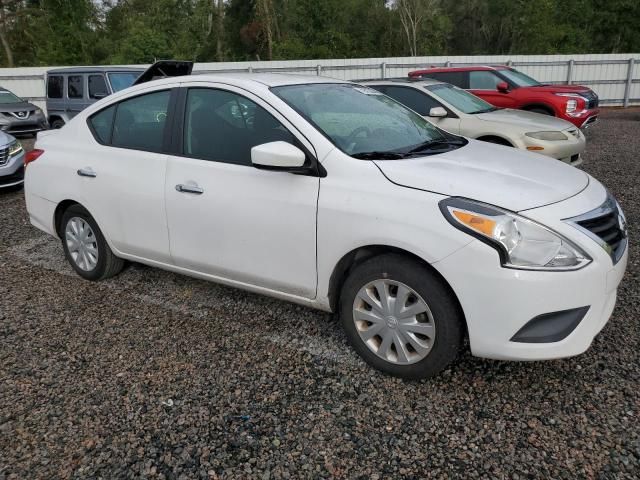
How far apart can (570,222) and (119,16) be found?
143 feet

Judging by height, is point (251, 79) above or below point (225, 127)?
above

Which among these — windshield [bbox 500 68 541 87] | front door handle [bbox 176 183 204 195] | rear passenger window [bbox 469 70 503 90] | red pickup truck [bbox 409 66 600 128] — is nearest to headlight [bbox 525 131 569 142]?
red pickup truck [bbox 409 66 600 128]

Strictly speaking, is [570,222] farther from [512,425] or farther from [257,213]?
[257,213]

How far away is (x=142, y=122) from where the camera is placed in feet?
12.5

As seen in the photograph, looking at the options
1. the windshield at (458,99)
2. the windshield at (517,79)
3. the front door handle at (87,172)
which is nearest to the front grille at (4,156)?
the front door handle at (87,172)

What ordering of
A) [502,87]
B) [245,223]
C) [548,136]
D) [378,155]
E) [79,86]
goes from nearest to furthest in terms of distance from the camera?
1. [378,155]
2. [245,223]
3. [548,136]
4. [502,87]
5. [79,86]

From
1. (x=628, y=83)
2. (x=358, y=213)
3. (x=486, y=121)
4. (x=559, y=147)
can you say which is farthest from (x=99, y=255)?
(x=628, y=83)

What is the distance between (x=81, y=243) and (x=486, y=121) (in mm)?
5554

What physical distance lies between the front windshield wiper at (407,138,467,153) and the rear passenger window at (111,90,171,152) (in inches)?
68.9

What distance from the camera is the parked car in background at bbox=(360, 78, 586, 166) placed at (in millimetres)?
7078

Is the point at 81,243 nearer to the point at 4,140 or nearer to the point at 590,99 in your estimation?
the point at 4,140

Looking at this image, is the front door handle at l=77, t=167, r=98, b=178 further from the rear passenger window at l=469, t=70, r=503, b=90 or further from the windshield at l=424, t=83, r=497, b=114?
the rear passenger window at l=469, t=70, r=503, b=90

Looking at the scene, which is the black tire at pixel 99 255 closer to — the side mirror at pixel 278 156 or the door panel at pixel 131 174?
the door panel at pixel 131 174

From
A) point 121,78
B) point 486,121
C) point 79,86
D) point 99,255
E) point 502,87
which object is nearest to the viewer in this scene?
point 99,255
